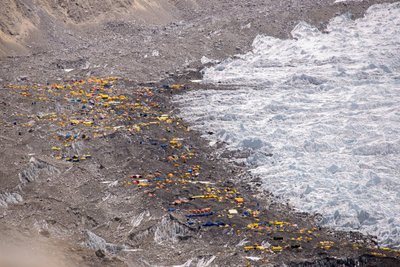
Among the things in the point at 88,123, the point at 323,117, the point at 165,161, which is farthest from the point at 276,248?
the point at 323,117

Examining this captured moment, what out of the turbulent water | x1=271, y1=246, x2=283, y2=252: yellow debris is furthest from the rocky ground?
the turbulent water

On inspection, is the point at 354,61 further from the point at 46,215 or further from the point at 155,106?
the point at 46,215

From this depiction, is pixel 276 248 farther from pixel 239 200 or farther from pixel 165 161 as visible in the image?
pixel 165 161

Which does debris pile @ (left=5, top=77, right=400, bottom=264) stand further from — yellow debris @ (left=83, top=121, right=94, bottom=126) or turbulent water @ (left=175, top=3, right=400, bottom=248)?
turbulent water @ (left=175, top=3, right=400, bottom=248)

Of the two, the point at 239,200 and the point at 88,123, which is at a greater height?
the point at 88,123

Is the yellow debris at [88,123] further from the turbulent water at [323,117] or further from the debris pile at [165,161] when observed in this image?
the turbulent water at [323,117]
